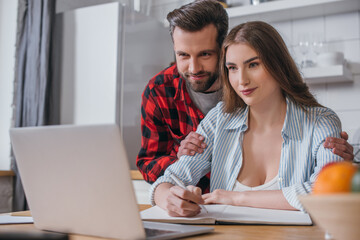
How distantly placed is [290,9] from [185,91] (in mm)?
1173

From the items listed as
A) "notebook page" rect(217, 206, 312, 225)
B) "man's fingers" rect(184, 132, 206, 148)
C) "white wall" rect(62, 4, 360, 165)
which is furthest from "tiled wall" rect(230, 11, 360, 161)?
"notebook page" rect(217, 206, 312, 225)

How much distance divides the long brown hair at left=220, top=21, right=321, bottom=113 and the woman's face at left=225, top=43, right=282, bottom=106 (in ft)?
0.05

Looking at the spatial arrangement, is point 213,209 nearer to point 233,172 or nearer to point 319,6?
point 233,172

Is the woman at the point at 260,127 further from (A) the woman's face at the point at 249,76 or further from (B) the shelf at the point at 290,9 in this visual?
(B) the shelf at the point at 290,9

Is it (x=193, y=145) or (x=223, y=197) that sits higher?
(x=193, y=145)

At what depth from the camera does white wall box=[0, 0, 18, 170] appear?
2.84 m

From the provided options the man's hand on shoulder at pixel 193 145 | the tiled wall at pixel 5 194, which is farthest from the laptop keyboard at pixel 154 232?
the tiled wall at pixel 5 194

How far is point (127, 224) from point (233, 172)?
0.75 metres

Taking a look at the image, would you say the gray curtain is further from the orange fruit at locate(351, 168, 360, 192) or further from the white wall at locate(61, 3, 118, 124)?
the orange fruit at locate(351, 168, 360, 192)

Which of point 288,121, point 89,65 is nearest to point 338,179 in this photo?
point 288,121

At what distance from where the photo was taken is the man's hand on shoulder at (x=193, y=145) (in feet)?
4.42

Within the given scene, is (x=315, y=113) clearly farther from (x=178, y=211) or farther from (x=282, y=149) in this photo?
(x=178, y=211)

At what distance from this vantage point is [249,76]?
1.28 meters

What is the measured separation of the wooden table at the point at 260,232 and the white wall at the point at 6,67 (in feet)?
7.12
